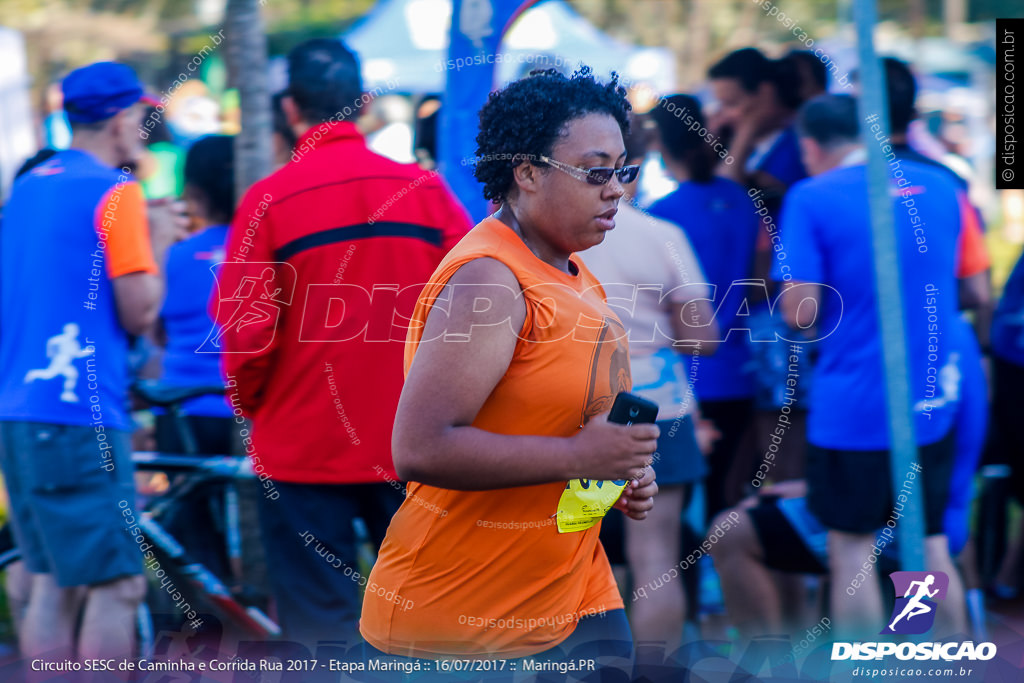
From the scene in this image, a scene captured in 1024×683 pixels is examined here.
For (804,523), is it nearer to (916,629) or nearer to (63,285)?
Result: (916,629)

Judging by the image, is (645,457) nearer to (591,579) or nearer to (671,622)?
(591,579)

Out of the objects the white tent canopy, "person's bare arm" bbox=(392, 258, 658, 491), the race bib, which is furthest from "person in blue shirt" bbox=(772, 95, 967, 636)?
the white tent canopy

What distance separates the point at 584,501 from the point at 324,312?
50.2 inches

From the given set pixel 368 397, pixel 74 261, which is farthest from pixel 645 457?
pixel 74 261

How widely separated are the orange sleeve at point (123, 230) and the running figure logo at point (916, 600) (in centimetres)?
236

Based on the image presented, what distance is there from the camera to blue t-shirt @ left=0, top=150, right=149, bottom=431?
2891mm

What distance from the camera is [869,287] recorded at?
3.15 m

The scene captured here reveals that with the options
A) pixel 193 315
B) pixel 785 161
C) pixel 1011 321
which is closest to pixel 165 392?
pixel 193 315

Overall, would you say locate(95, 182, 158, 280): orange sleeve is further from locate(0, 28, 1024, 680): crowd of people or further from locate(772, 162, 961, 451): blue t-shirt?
locate(772, 162, 961, 451): blue t-shirt

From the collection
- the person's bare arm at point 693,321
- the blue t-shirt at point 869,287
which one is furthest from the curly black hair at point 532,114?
the person's bare arm at point 693,321

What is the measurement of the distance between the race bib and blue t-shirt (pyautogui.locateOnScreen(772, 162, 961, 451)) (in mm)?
1435

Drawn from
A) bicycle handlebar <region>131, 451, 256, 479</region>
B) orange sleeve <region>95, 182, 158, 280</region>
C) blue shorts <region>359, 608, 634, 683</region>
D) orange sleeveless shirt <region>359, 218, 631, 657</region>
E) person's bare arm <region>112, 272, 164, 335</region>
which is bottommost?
blue shorts <region>359, 608, 634, 683</region>

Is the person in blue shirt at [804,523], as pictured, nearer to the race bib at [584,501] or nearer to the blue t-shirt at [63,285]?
the race bib at [584,501]

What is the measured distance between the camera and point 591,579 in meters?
2.13
